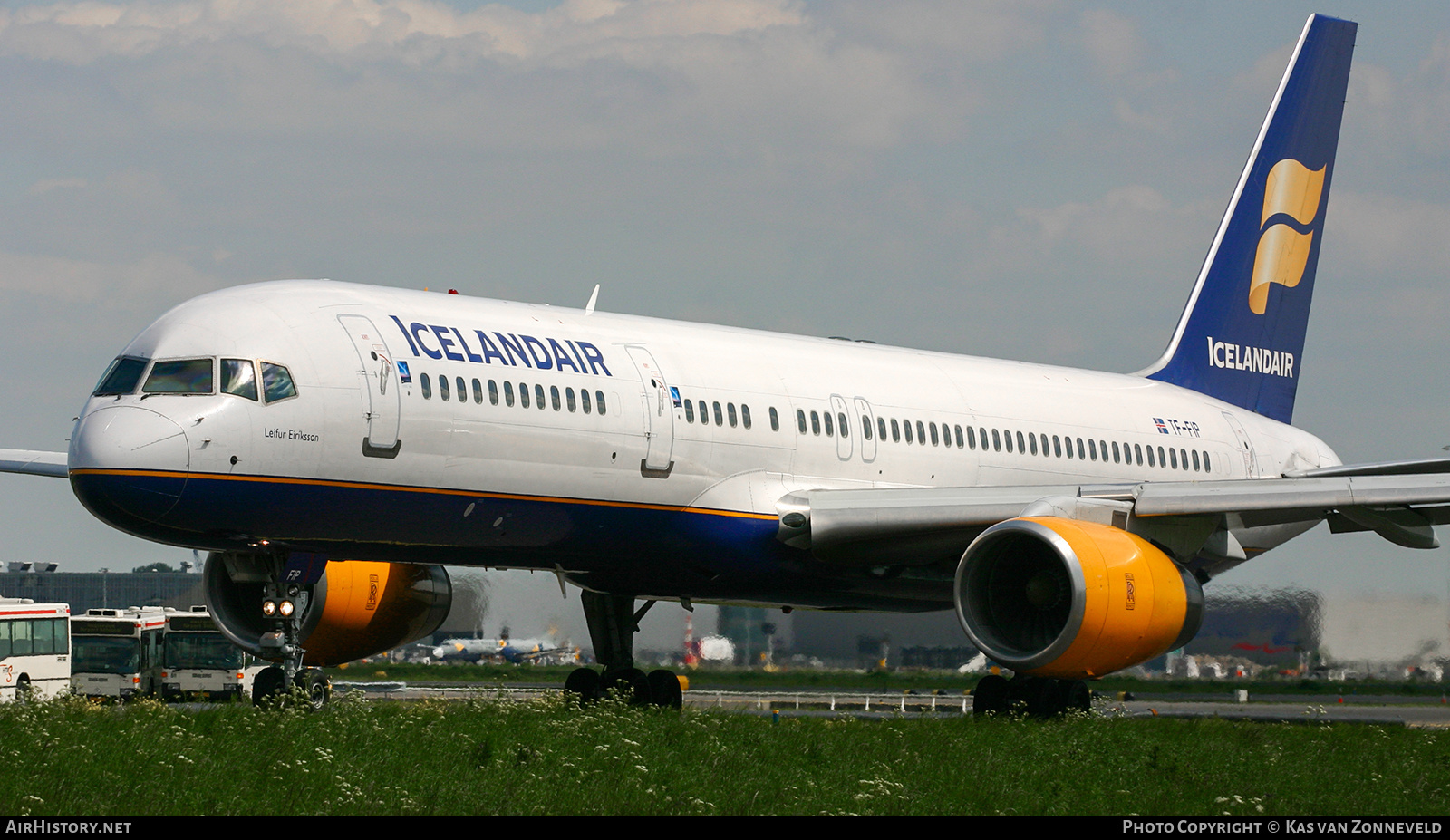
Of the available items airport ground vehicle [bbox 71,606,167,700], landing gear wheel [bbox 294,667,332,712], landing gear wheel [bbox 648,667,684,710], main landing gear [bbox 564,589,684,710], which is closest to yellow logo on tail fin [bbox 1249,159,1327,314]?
landing gear wheel [bbox 648,667,684,710]

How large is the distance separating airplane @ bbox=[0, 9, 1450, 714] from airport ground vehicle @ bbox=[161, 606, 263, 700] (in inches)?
658

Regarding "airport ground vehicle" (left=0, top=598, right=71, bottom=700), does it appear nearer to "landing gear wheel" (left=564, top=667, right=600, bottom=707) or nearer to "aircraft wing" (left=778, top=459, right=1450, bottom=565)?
"landing gear wheel" (left=564, top=667, right=600, bottom=707)

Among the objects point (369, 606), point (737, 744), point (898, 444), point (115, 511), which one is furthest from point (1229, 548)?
point (115, 511)

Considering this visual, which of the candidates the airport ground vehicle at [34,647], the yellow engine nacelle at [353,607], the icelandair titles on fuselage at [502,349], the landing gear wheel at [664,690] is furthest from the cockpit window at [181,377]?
the airport ground vehicle at [34,647]

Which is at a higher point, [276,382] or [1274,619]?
[276,382]

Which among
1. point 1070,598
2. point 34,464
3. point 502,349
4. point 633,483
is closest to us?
point 1070,598

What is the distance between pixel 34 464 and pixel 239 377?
718 cm

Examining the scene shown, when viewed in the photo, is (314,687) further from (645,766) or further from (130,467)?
(645,766)

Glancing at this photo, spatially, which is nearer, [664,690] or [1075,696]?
[1075,696]

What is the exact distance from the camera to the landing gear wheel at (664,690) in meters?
22.9

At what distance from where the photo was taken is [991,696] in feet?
75.4

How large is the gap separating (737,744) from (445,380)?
471cm

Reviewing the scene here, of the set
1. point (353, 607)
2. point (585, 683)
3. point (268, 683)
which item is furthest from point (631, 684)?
point (268, 683)

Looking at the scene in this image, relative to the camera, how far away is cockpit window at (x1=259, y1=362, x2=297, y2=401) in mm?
16328
